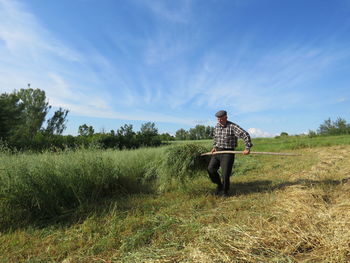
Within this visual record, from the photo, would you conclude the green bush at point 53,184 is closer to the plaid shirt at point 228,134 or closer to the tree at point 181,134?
the plaid shirt at point 228,134

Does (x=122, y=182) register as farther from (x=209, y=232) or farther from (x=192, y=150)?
(x=209, y=232)

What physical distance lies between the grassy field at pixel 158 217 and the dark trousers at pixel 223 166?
35cm

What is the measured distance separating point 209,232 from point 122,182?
10.8ft

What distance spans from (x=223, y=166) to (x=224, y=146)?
0.43 metres

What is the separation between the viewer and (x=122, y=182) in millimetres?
5375

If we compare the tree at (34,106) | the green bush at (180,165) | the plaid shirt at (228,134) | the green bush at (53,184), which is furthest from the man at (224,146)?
the tree at (34,106)

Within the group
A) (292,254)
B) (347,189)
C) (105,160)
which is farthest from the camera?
(105,160)

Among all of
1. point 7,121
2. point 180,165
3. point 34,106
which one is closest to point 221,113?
point 180,165

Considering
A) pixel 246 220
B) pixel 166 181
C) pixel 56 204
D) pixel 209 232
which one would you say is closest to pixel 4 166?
pixel 56 204

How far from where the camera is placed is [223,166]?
4.36 m

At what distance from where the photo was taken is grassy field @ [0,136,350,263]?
2.21 metres

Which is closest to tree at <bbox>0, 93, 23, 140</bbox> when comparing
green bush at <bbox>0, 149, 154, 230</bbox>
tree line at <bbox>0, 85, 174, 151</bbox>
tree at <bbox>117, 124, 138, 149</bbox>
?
tree line at <bbox>0, 85, 174, 151</bbox>

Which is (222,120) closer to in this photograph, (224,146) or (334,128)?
(224,146)

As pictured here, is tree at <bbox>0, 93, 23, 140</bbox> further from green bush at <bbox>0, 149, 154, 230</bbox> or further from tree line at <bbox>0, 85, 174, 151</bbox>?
green bush at <bbox>0, 149, 154, 230</bbox>
